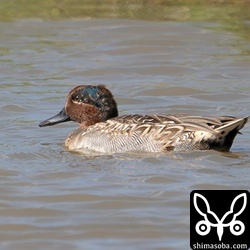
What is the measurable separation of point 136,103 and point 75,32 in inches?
153

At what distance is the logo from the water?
103 mm

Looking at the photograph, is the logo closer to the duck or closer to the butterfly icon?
the butterfly icon

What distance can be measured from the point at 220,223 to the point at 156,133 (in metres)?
2.44

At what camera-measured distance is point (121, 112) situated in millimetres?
13281

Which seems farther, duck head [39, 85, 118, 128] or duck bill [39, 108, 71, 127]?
duck bill [39, 108, 71, 127]

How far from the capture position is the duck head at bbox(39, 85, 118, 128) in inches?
455

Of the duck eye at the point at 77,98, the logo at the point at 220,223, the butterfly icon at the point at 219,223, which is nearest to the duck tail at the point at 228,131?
the logo at the point at 220,223

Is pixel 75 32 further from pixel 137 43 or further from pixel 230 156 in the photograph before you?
pixel 230 156

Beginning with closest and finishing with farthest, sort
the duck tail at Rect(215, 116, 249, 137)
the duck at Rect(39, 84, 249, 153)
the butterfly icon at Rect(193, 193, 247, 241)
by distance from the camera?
the butterfly icon at Rect(193, 193, 247, 241), the duck tail at Rect(215, 116, 249, 137), the duck at Rect(39, 84, 249, 153)

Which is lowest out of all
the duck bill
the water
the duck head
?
the water

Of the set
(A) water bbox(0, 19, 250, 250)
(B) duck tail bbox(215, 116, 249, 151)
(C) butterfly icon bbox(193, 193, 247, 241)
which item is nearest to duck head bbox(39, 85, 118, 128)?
(A) water bbox(0, 19, 250, 250)

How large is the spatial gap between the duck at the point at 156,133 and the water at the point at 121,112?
13 centimetres

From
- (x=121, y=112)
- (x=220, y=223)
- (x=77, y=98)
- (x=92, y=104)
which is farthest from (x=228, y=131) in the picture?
(x=121, y=112)

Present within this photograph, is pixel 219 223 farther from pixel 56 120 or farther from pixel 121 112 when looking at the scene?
pixel 121 112
